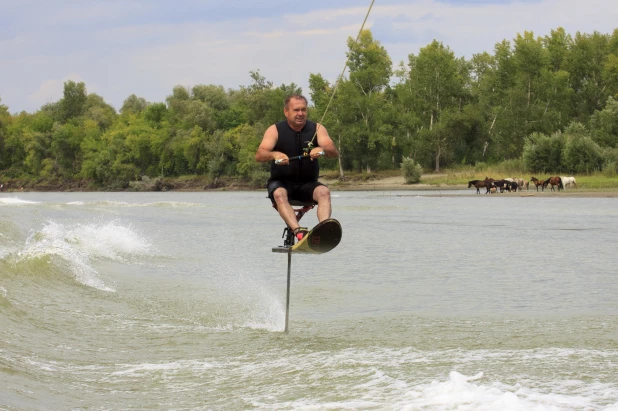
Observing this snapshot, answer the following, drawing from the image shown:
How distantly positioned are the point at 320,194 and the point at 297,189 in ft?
1.11

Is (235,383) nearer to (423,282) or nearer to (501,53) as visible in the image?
(423,282)

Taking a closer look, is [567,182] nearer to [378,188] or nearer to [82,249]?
[378,188]

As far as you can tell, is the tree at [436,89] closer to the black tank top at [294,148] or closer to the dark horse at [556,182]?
the dark horse at [556,182]

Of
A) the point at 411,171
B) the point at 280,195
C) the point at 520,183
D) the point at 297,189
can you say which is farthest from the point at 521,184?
the point at 280,195

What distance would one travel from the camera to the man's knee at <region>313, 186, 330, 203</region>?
10672mm

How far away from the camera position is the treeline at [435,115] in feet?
288

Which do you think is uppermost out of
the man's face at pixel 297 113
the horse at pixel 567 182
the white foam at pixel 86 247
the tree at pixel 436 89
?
the tree at pixel 436 89

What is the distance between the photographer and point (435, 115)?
98.9 metres

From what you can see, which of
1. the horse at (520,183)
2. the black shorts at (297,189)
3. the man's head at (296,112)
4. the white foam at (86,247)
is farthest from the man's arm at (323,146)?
the horse at (520,183)

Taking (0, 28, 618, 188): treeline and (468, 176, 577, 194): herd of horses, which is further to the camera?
(0, 28, 618, 188): treeline

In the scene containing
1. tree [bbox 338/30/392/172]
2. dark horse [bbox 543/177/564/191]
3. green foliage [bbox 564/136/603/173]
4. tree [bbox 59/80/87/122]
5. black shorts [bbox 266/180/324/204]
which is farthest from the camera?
tree [bbox 59/80/87/122]

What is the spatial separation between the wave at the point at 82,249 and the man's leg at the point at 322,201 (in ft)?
19.2

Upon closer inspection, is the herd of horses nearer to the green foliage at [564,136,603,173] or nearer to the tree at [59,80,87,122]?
the green foliage at [564,136,603,173]

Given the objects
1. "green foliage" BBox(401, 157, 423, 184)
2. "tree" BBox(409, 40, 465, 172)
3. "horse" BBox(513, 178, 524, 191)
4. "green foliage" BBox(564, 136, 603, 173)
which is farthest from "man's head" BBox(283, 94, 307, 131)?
"tree" BBox(409, 40, 465, 172)
